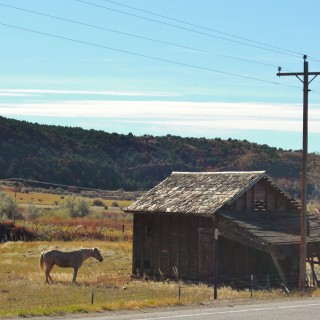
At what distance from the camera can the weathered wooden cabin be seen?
31.9 metres

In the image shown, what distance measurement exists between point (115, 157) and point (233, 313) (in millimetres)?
128004

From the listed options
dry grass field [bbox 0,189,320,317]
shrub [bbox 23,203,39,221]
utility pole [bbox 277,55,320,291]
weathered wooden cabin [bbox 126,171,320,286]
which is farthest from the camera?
shrub [bbox 23,203,39,221]

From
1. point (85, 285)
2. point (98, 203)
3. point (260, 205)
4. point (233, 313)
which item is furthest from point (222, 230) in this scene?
point (98, 203)

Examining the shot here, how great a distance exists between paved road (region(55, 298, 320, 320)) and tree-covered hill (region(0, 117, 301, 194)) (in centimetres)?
9682

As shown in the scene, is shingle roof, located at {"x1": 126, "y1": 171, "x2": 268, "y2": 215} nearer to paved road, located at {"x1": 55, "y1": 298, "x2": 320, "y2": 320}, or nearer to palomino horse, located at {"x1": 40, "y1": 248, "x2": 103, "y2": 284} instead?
palomino horse, located at {"x1": 40, "y1": 248, "x2": 103, "y2": 284}

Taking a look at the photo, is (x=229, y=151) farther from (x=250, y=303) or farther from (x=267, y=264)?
(x=250, y=303)

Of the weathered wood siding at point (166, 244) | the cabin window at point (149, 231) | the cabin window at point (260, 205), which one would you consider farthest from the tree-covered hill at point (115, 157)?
the cabin window at point (260, 205)

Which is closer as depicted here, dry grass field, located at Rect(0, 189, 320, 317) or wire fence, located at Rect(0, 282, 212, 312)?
dry grass field, located at Rect(0, 189, 320, 317)

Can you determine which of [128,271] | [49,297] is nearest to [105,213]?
[128,271]

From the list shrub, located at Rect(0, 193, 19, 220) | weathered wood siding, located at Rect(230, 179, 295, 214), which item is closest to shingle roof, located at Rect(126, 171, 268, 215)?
weathered wood siding, located at Rect(230, 179, 295, 214)

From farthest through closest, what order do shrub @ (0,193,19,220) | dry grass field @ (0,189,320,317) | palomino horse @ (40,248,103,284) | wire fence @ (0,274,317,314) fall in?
shrub @ (0,193,19,220)
palomino horse @ (40,248,103,284)
wire fence @ (0,274,317,314)
dry grass field @ (0,189,320,317)

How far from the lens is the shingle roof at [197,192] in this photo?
33219mm

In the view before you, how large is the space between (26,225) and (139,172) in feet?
253

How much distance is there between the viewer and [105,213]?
7931cm
